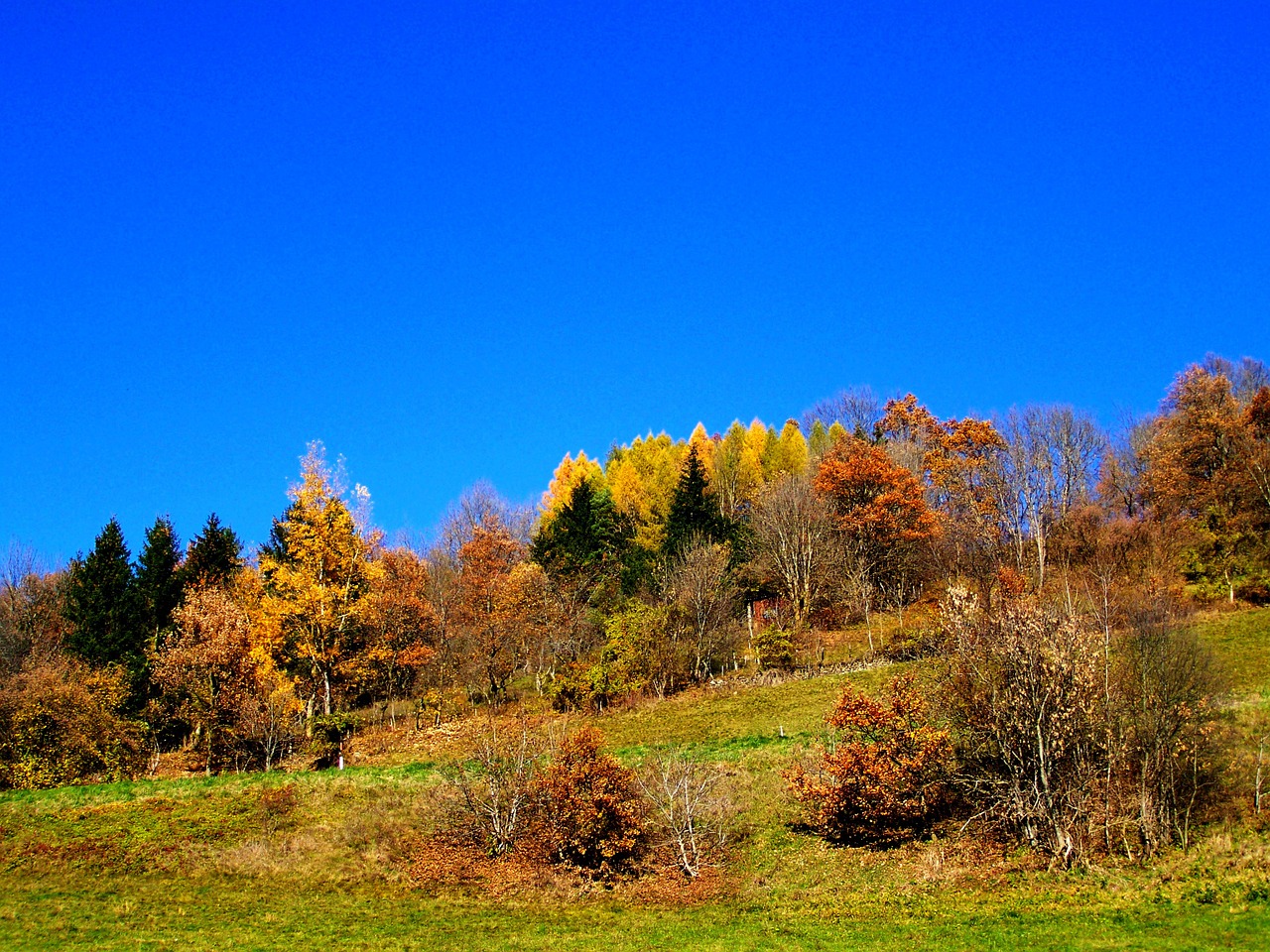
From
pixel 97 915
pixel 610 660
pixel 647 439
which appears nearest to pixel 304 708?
pixel 610 660

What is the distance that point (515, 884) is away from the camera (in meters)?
30.9

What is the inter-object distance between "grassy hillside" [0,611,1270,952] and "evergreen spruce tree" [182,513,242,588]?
878 inches

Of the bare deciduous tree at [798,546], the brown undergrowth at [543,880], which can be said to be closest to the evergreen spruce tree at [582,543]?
the bare deciduous tree at [798,546]

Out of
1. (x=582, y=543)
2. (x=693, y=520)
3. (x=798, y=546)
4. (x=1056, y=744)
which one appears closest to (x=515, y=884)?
(x=1056, y=744)

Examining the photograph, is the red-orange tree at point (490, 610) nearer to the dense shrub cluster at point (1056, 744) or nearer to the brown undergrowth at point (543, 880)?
the brown undergrowth at point (543, 880)

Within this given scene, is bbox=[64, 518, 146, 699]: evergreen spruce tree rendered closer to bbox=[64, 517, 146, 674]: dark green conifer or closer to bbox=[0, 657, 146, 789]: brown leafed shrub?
bbox=[64, 517, 146, 674]: dark green conifer

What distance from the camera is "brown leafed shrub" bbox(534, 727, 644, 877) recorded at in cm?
3130

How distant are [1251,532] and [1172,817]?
3774 cm

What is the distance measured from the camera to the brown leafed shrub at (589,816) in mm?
31297

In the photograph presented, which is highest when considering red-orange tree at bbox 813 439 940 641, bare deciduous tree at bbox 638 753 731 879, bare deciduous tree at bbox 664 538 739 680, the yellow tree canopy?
the yellow tree canopy

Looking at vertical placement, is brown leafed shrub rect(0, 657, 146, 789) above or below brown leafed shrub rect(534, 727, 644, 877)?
above

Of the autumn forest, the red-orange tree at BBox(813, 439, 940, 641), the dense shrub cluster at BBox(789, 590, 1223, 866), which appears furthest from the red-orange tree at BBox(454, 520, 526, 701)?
the dense shrub cluster at BBox(789, 590, 1223, 866)

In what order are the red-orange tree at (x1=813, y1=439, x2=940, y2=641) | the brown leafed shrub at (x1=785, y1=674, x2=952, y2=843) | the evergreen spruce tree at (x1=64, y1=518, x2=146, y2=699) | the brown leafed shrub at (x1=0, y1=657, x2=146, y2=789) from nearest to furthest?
the brown leafed shrub at (x1=785, y1=674, x2=952, y2=843) < the brown leafed shrub at (x1=0, y1=657, x2=146, y2=789) < the evergreen spruce tree at (x1=64, y1=518, x2=146, y2=699) < the red-orange tree at (x1=813, y1=439, x2=940, y2=641)

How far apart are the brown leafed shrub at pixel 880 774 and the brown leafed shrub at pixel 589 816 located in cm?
585
